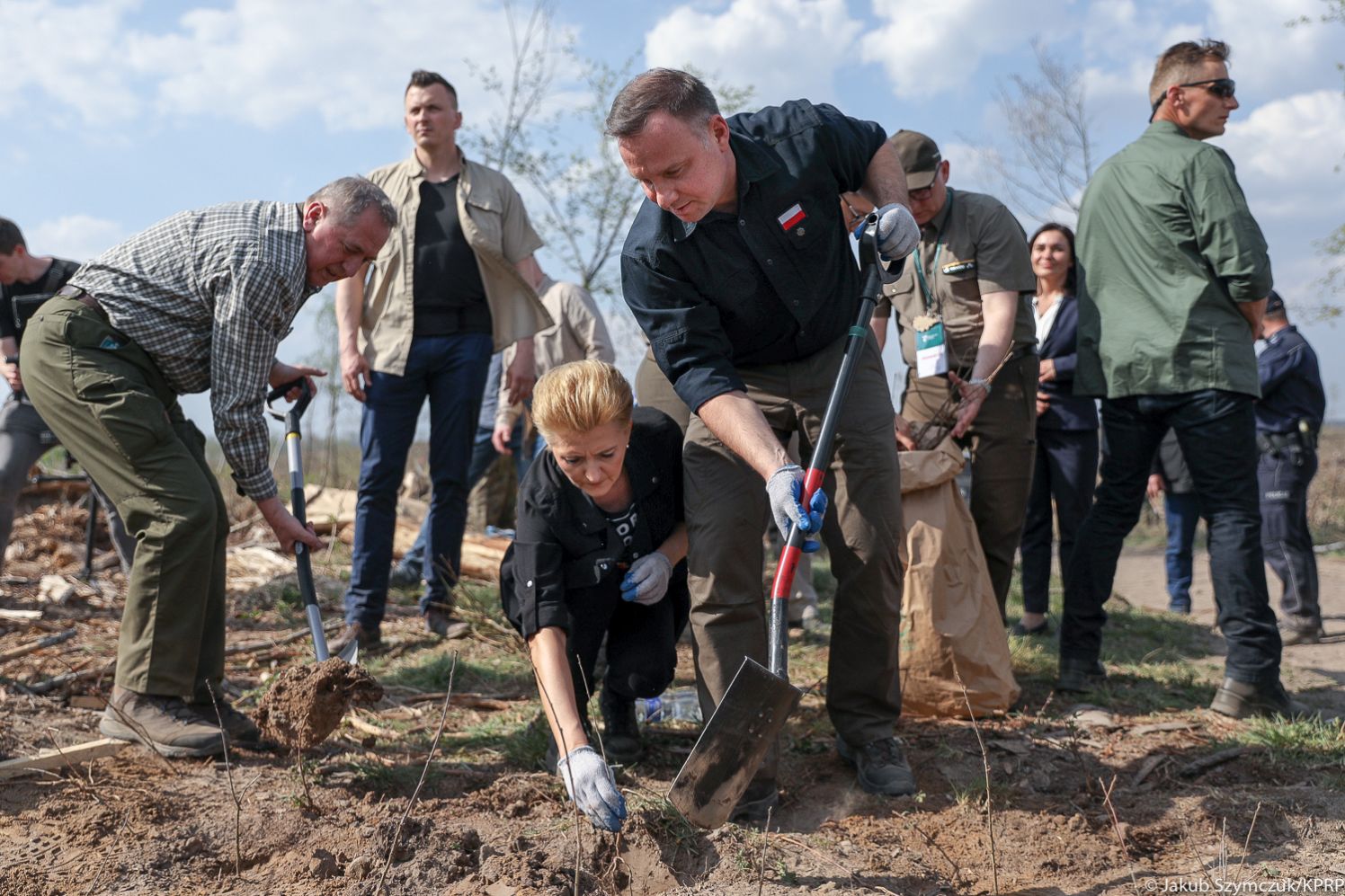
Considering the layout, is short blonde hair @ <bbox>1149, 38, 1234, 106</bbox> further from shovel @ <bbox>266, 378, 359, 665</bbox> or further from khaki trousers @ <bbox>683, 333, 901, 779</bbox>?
shovel @ <bbox>266, 378, 359, 665</bbox>

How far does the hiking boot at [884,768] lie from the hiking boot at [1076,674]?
49.7 inches

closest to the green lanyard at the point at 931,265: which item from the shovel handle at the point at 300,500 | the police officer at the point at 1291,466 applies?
the shovel handle at the point at 300,500

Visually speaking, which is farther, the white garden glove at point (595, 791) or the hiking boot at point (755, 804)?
the hiking boot at point (755, 804)

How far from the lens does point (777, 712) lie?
103 inches

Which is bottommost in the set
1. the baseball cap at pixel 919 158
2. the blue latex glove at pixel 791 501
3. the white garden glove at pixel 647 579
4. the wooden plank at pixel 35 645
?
the wooden plank at pixel 35 645

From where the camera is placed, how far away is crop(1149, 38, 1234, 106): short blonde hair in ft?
12.8

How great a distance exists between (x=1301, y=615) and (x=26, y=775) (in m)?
5.85

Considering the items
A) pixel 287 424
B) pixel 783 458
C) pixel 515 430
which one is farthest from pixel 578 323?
pixel 783 458

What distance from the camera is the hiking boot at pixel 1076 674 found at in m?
4.19

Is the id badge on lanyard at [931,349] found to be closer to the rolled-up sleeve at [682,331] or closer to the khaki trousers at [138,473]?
the rolled-up sleeve at [682,331]

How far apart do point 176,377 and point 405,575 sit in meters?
2.84

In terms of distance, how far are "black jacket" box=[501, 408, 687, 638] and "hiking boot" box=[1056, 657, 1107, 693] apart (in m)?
1.85

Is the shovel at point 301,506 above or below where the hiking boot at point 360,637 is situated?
above

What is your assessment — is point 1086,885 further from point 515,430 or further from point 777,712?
point 515,430
